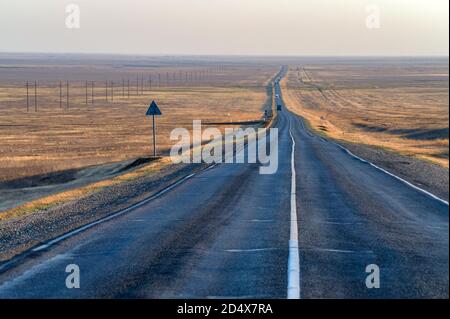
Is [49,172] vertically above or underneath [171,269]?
underneath

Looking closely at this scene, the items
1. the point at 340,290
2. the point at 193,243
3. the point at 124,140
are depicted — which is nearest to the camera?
the point at 340,290

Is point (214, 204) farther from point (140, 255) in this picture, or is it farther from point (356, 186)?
point (140, 255)

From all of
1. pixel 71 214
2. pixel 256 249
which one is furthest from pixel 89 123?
pixel 256 249

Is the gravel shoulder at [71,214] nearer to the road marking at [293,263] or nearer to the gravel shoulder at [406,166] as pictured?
the road marking at [293,263]

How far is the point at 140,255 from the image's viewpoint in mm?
11047

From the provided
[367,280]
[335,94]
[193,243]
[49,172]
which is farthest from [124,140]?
[335,94]

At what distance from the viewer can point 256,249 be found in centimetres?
1137

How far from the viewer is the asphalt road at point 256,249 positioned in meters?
8.53

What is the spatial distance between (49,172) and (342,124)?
47685mm

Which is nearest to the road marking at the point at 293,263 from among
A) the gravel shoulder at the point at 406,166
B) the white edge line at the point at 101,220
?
the gravel shoulder at the point at 406,166

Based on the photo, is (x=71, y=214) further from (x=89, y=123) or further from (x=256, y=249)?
(x=89, y=123)

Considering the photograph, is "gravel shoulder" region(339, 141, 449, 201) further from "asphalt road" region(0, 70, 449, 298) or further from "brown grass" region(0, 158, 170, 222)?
"brown grass" region(0, 158, 170, 222)
